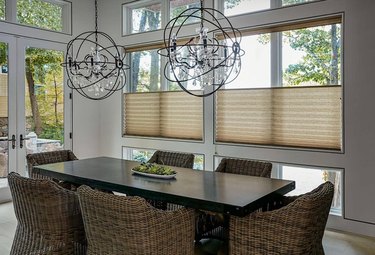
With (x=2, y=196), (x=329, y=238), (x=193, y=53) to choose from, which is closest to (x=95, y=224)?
(x=193, y=53)

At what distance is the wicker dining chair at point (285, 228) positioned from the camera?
Answer: 228cm

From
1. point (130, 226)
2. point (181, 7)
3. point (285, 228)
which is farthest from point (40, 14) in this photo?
point (285, 228)

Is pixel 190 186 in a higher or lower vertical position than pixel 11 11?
lower

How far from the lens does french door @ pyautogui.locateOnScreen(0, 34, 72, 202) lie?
513 cm

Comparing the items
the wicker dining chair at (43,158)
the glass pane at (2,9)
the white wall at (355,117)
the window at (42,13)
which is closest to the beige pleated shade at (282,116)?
the white wall at (355,117)

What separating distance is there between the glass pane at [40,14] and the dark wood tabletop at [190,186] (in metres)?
2.88

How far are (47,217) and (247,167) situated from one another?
6.58 feet

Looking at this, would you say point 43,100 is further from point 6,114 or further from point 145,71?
point 145,71

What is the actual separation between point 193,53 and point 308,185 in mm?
2636

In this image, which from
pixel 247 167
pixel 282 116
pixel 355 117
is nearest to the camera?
pixel 247 167

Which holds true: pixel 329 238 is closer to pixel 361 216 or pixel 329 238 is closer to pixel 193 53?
pixel 361 216

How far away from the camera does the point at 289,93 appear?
4.35 metres

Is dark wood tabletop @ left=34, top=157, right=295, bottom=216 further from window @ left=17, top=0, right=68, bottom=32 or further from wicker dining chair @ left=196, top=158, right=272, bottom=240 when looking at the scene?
window @ left=17, top=0, right=68, bottom=32

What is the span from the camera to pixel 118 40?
6.10 m
